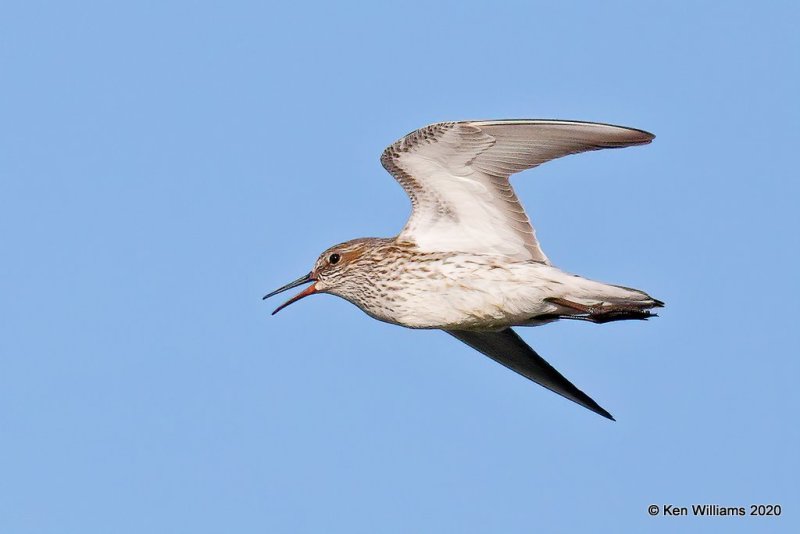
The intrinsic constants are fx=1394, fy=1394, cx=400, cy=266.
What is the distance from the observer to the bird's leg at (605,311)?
13508 mm

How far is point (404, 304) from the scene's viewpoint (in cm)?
1413

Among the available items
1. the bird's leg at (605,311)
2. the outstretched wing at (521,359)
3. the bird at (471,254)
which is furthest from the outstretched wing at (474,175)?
the outstretched wing at (521,359)

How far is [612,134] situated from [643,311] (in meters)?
1.88

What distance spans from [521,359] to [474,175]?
2593mm

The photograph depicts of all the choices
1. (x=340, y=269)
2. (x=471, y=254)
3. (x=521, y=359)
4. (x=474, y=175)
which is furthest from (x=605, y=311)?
(x=340, y=269)

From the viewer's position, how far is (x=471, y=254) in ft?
46.5

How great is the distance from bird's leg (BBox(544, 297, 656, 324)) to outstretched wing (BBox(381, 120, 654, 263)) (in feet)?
1.84

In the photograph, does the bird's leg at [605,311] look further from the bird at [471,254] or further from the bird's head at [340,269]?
the bird's head at [340,269]

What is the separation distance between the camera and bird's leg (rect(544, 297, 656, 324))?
13.5m

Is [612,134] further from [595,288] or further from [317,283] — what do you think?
[317,283]

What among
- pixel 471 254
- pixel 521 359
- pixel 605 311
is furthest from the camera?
pixel 521 359

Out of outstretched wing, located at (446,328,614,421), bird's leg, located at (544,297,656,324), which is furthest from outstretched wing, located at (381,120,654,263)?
outstretched wing, located at (446,328,614,421)

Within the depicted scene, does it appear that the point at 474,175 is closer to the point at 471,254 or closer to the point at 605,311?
the point at 471,254

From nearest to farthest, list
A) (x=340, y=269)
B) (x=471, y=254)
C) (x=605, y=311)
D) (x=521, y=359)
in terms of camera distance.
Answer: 1. (x=605, y=311)
2. (x=471, y=254)
3. (x=340, y=269)
4. (x=521, y=359)
